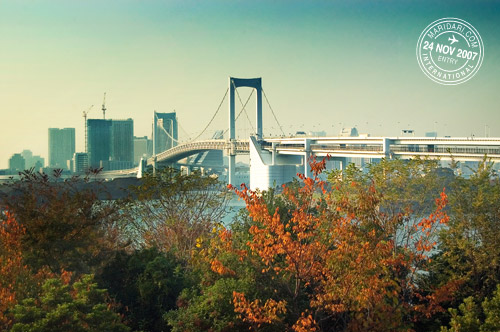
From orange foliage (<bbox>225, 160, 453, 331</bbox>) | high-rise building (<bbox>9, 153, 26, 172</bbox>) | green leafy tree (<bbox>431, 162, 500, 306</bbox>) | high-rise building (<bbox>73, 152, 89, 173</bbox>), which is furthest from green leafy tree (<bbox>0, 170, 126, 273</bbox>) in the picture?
high-rise building (<bbox>73, 152, 89, 173</bbox>)

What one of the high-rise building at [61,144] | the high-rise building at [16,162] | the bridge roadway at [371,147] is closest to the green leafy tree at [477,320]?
the bridge roadway at [371,147]

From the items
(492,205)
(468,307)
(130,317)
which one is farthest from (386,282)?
(130,317)

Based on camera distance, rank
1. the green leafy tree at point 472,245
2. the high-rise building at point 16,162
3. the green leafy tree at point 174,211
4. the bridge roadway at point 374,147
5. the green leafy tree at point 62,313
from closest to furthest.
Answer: the green leafy tree at point 62,313 → the green leafy tree at point 472,245 → the green leafy tree at point 174,211 → the bridge roadway at point 374,147 → the high-rise building at point 16,162

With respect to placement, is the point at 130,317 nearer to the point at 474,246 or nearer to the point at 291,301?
the point at 291,301

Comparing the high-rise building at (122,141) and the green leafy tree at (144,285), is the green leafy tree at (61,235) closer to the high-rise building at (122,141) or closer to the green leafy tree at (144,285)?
the green leafy tree at (144,285)

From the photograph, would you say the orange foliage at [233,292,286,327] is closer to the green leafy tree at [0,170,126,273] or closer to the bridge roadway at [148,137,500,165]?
the green leafy tree at [0,170,126,273]

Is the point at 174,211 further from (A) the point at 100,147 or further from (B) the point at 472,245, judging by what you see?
(A) the point at 100,147
